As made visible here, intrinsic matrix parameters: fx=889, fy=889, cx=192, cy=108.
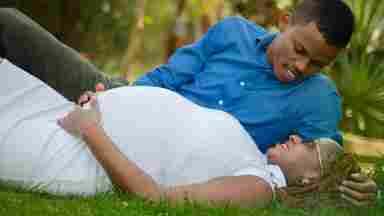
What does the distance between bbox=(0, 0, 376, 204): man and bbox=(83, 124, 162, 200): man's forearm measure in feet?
2.63

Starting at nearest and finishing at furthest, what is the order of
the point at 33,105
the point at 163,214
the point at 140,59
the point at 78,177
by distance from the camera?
the point at 163,214
the point at 78,177
the point at 33,105
the point at 140,59

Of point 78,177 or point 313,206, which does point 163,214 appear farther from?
point 313,206

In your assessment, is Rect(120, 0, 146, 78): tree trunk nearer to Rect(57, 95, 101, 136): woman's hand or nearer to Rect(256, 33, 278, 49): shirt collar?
Rect(256, 33, 278, 49): shirt collar

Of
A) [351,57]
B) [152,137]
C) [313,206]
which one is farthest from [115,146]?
[351,57]

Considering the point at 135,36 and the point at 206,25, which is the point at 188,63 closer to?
the point at 135,36

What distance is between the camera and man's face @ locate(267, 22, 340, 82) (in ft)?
14.0

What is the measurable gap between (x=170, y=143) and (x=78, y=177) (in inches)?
17.4

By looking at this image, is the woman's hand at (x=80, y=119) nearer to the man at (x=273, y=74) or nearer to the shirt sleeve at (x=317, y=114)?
the man at (x=273, y=74)

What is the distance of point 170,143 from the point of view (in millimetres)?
4055

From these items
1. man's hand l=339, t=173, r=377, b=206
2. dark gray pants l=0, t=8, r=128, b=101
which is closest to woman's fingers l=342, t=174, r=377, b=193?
man's hand l=339, t=173, r=377, b=206

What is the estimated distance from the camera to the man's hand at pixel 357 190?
4.18 meters

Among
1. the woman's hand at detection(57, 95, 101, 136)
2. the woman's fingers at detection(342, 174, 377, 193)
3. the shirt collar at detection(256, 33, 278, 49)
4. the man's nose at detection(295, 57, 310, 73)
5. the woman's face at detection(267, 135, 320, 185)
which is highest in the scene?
the shirt collar at detection(256, 33, 278, 49)

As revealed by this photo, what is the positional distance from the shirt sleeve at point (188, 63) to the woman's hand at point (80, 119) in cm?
73

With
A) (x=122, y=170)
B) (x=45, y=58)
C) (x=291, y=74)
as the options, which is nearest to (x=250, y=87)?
(x=291, y=74)
